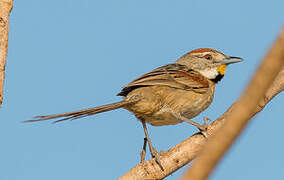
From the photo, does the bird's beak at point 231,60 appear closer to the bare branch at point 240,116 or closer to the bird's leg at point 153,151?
the bird's leg at point 153,151

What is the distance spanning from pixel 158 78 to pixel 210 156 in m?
6.15

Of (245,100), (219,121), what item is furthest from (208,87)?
(245,100)

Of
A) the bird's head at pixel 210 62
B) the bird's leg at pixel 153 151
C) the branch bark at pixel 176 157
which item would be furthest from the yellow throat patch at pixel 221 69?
the branch bark at pixel 176 157

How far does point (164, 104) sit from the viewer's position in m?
6.86

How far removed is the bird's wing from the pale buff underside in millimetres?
97

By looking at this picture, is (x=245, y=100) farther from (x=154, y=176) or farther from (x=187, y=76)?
(x=187, y=76)

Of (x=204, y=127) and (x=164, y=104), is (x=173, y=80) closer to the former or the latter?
(x=164, y=104)

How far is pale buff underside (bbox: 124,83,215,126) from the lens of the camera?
670 centimetres

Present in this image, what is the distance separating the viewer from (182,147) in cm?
517

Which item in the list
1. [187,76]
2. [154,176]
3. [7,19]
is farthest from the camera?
[187,76]

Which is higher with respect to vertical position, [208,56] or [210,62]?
[208,56]

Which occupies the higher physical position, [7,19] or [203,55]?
[7,19]

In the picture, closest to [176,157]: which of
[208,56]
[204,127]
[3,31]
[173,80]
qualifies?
[204,127]

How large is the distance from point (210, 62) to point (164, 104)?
6.10 feet
